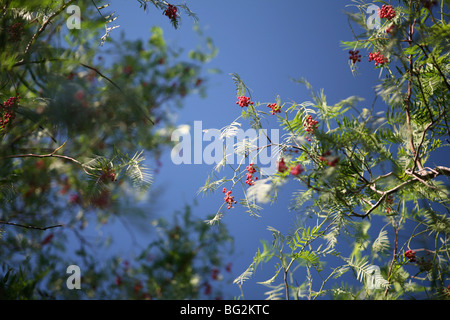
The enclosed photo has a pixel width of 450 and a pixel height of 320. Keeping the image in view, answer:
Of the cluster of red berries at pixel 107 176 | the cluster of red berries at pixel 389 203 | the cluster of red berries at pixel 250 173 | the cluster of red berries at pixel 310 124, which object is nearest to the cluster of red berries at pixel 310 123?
the cluster of red berries at pixel 310 124

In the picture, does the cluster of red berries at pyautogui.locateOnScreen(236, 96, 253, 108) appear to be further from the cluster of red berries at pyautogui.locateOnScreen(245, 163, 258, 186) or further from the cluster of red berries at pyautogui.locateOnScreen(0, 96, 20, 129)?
the cluster of red berries at pyautogui.locateOnScreen(0, 96, 20, 129)

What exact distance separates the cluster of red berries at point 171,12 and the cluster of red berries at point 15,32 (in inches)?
11.5

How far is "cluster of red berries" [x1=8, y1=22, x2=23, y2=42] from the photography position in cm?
66

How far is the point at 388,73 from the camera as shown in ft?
2.30

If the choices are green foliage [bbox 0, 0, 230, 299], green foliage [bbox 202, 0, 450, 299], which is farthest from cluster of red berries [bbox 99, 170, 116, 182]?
green foliage [bbox 202, 0, 450, 299]

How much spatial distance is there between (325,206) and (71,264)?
65 centimetres

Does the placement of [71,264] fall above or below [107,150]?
below

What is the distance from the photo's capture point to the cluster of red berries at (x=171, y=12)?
2.60ft

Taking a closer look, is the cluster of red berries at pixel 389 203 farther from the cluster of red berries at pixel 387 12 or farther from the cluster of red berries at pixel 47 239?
the cluster of red berries at pixel 47 239

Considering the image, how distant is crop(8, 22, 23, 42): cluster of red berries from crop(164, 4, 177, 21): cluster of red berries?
0.96ft

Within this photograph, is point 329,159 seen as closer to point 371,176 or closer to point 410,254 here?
point 371,176
